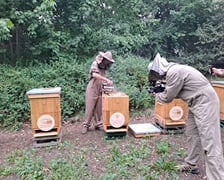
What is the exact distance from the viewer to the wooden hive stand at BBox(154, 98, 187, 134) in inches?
171

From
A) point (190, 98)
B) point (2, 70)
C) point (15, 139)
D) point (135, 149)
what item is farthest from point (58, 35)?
point (190, 98)

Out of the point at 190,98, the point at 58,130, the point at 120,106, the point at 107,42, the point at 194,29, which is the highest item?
the point at 194,29

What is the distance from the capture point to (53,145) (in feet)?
13.3

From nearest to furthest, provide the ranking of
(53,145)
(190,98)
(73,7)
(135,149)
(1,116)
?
(190,98)
(135,149)
(53,145)
(1,116)
(73,7)

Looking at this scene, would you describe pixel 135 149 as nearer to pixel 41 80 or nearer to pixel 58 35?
pixel 41 80

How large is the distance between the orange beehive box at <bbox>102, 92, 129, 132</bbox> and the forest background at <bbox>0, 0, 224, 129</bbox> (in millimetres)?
2150

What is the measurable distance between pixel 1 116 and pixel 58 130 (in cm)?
227

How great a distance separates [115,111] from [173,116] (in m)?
1.09

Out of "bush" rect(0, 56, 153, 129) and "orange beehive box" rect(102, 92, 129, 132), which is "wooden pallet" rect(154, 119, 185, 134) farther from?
"bush" rect(0, 56, 153, 129)

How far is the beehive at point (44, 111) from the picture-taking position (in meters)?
3.87

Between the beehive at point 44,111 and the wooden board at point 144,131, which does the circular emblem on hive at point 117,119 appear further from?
the beehive at point 44,111

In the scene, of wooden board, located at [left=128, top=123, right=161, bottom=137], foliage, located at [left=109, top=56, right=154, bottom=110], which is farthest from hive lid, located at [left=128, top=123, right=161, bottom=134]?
foliage, located at [left=109, top=56, right=154, bottom=110]

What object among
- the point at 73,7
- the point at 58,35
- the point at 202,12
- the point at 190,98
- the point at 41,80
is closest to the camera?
the point at 190,98

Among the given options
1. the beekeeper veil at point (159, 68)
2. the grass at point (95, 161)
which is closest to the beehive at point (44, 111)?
the grass at point (95, 161)
